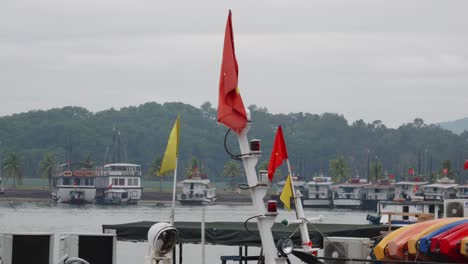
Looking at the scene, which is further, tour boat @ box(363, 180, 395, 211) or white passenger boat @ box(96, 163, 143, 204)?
white passenger boat @ box(96, 163, 143, 204)

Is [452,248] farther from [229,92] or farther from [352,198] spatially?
[352,198]

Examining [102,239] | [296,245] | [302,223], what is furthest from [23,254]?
[296,245]

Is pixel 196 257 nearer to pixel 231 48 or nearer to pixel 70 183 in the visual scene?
pixel 231 48

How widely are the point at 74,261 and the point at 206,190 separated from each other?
182 m

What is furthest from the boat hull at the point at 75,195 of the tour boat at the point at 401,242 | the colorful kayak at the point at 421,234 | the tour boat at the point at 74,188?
the colorful kayak at the point at 421,234

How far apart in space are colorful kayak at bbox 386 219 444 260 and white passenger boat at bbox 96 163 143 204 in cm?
17228

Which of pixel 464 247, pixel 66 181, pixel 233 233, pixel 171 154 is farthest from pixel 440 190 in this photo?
pixel 464 247

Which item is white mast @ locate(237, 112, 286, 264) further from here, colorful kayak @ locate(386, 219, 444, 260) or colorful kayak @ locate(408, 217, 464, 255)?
colorful kayak @ locate(386, 219, 444, 260)

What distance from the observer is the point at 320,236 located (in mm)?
25422

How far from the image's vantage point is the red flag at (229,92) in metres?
16.2

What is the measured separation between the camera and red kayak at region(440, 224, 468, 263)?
63.2 feet

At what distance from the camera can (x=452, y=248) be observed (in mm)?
19328

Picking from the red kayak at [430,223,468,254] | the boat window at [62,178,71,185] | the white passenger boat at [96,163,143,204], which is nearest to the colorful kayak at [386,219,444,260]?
the red kayak at [430,223,468,254]

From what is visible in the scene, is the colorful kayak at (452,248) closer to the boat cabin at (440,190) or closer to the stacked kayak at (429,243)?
the stacked kayak at (429,243)
